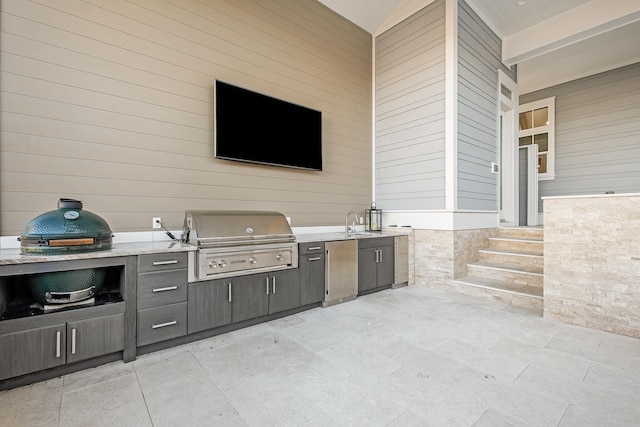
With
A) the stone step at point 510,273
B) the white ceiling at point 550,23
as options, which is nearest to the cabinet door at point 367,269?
the stone step at point 510,273

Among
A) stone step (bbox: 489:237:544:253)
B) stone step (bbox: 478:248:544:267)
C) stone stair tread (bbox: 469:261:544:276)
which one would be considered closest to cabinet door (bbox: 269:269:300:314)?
stone stair tread (bbox: 469:261:544:276)

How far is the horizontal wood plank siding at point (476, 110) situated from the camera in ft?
13.9

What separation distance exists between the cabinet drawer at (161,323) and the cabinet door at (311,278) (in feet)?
4.07

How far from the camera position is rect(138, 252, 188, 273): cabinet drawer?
231cm

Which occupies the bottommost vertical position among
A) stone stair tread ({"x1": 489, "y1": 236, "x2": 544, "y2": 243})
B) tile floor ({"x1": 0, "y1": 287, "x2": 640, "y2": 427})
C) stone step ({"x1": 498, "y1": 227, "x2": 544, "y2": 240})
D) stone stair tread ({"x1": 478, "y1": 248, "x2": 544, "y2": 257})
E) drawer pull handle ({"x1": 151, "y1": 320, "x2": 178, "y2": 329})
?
tile floor ({"x1": 0, "y1": 287, "x2": 640, "y2": 427})

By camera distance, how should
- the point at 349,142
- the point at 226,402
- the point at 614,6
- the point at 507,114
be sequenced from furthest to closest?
the point at 507,114 → the point at 349,142 → the point at 614,6 → the point at 226,402

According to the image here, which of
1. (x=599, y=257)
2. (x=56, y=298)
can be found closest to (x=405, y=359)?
(x=599, y=257)

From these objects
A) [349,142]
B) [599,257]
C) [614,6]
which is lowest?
[599,257]

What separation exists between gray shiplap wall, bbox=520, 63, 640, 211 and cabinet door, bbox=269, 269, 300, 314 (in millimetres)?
6783

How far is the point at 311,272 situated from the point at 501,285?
8.23 feet

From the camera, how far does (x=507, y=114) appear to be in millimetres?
5578

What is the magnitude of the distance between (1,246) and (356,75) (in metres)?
4.79

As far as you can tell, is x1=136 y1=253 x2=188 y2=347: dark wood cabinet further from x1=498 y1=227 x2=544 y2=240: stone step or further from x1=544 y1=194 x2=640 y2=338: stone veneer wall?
x1=498 y1=227 x2=544 y2=240: stone step

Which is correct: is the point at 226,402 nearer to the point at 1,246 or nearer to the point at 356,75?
the point at 1,246
